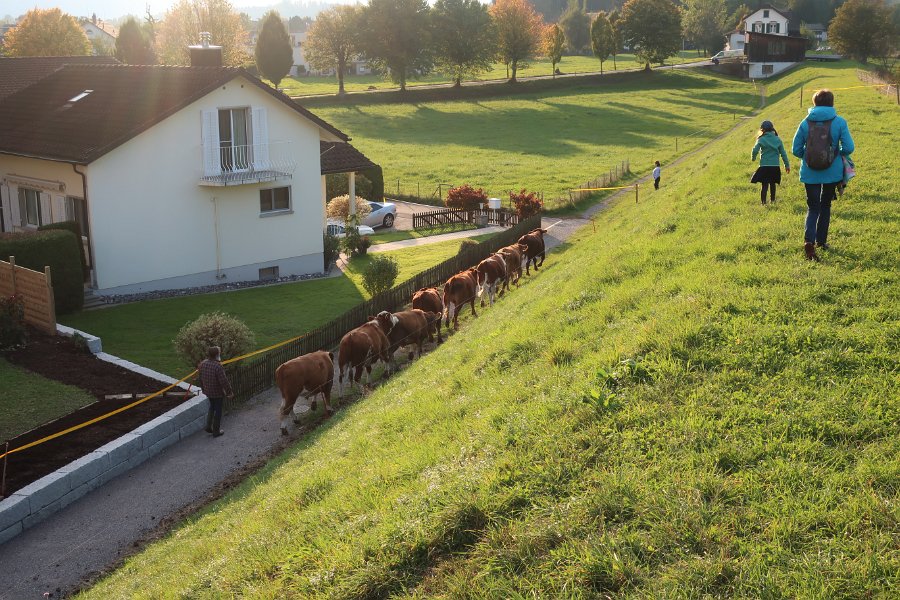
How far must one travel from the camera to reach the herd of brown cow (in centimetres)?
1528

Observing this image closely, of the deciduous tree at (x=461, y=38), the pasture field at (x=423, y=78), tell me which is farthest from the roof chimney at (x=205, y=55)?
the pasture field at (x=423, y=78)

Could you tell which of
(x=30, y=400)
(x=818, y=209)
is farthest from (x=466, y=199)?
(x=818, y=209)

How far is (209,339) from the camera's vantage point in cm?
1745

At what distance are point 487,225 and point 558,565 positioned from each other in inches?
1265

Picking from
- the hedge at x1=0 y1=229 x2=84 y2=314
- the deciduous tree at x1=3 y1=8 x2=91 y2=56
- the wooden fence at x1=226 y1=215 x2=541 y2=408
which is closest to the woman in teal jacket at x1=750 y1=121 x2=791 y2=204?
the wooden fence at x1=226 y1=215 x2=541 y2=408

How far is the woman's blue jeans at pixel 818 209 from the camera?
38.2 feet

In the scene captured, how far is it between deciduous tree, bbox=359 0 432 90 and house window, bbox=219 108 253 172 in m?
67.3

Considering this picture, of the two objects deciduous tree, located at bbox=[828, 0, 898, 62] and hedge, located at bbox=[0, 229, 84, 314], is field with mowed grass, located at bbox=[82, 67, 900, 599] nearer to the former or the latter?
hedge, located at bbox=[0, 229, 84, 314]

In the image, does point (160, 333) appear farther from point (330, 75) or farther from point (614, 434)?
point (330, 75)

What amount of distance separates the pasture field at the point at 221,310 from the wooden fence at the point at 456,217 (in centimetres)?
1014

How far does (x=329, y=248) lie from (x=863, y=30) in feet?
264

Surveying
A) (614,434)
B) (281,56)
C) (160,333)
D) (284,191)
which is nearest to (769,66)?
(281,56)

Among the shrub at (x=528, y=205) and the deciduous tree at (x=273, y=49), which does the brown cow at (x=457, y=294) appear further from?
the deciduous tree at (x=273, y=49)

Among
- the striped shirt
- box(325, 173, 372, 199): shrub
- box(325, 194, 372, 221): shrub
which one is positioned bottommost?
Result: the striped shirt
